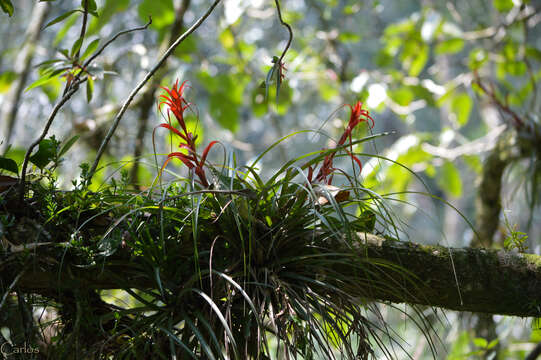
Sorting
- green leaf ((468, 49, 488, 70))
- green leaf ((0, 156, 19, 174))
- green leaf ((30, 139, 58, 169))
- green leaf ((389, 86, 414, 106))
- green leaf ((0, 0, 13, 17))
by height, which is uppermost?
green leaf ((468, 49, 488, 70))

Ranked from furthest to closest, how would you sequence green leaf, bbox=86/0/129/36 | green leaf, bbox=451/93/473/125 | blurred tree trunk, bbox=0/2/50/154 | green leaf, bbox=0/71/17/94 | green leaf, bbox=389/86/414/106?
1. green leaf, bbox=451/93/473/125
2. green leaf, bbox=389/86/414/106
3. green leaf, bbox=0/71/17/94
4. blurred tree trunk, bbox=0/2/50/154
5. green leaf, bbox=86/0/129/36

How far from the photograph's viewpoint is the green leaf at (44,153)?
71 cm

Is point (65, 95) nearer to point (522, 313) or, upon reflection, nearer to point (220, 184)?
point (220, 184)

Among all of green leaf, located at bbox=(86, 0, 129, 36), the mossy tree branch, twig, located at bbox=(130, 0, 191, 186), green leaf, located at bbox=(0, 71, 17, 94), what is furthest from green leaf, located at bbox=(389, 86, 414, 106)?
green leaf, located at bbox=(0, 71, 17, 94)

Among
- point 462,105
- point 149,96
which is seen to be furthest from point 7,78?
point 462,105

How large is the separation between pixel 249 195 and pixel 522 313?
1.62ft

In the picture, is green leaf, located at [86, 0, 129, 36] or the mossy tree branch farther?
green leaf, located at [86, 0, 129, 36]

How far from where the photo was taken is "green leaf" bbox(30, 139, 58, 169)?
2.32 ft

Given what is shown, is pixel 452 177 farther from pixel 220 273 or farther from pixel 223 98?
pixel 220 273

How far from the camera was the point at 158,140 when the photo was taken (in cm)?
348

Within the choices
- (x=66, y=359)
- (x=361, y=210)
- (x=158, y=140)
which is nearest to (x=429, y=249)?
(x=361, y=210)

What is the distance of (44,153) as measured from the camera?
71cm

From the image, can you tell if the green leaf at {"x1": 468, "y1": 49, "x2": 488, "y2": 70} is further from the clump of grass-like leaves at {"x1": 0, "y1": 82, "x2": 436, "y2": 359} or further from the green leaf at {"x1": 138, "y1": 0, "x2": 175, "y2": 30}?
the clump of grass-like leaves at {"x1": 0, "y1": 82, "x2": 436, "y2": 359}

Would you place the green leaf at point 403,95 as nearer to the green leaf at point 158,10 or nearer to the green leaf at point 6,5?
the green leaf at point 158,10
